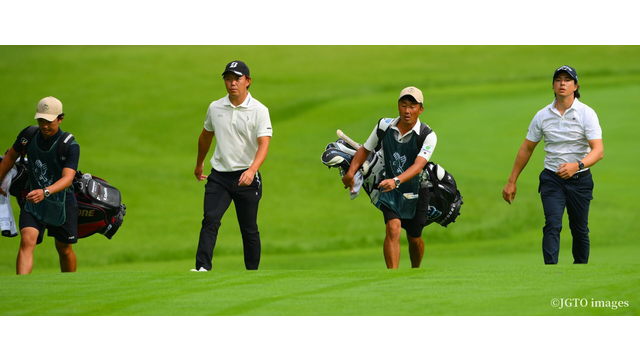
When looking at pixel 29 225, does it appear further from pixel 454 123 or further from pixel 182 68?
pixel 182 68

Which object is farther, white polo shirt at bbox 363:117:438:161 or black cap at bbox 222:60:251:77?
black cap at bbox 222:60:251:77

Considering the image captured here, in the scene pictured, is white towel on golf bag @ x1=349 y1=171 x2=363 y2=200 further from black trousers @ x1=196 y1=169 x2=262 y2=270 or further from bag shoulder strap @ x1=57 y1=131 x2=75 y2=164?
bag shoulder strap @ x1=57 y1=131 x2=75 y2=164

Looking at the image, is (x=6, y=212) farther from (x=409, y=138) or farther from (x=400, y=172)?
(x=409, y=138)

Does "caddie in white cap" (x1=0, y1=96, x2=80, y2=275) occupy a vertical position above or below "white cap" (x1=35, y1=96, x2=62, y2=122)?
below

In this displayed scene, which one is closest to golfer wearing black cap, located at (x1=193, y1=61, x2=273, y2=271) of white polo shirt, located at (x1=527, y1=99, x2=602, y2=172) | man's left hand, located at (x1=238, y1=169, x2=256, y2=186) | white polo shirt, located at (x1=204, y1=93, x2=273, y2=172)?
white polo shirt, located at (x1=204, y1=93, x2=273, y2=172)

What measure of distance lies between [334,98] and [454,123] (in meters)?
4.19

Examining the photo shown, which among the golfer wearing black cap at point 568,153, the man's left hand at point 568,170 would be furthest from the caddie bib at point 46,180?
the man's left hand at point 568,170

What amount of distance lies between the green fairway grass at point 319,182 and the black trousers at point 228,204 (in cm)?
47

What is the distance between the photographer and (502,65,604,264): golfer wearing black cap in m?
8.57

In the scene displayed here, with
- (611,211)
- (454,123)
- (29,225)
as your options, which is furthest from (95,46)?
(29,225)

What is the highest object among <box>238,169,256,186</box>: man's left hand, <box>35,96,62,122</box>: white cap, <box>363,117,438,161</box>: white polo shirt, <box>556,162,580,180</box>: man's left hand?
<box>35,96,62,122</box>: white cap

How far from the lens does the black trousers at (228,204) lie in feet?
27.8

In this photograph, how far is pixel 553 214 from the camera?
28.0 ft

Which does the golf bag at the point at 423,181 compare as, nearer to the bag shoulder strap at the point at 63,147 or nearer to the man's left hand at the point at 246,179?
the man's left hand at the point at 246,179
